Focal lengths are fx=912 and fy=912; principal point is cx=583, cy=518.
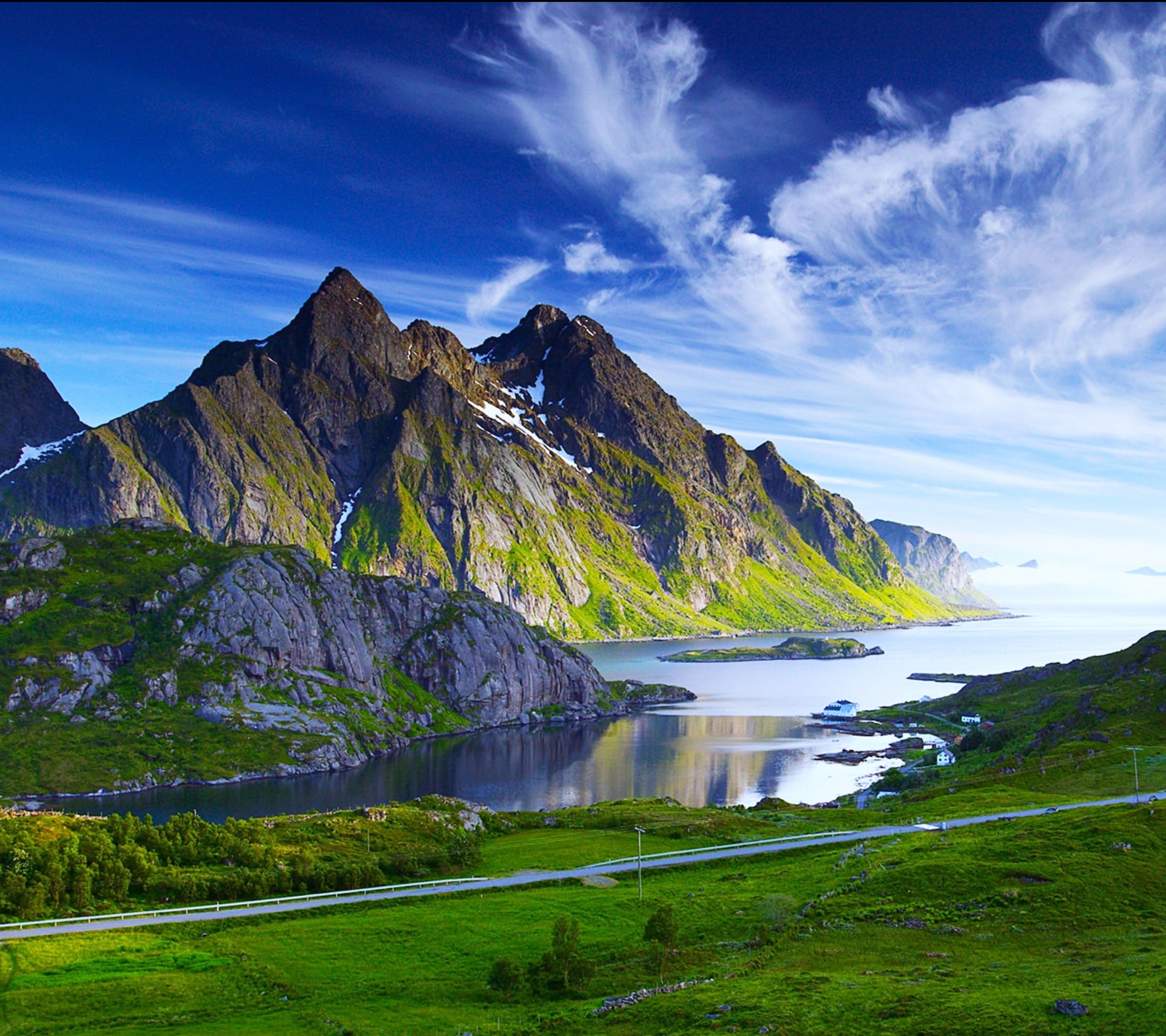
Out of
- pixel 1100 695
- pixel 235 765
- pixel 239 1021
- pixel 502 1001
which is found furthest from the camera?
pixel 235 765

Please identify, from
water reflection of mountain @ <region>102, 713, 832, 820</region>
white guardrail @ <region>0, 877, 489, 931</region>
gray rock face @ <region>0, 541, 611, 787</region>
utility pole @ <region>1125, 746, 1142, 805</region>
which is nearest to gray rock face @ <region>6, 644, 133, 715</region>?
gray rock face @ <region>0, 541, 611, 787</region>

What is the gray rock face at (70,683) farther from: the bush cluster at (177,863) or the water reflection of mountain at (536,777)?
the bush cluster at (177,863)

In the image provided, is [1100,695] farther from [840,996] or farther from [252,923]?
[252,923]

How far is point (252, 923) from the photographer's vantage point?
2454 inches

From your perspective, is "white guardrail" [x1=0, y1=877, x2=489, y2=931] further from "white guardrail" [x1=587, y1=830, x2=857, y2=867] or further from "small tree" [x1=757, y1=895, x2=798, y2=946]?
"small tree" [x1=757, y1=895, x2=798, y2=946]

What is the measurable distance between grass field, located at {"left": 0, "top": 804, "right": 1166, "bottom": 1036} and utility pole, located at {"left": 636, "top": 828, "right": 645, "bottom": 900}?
3.02 feet

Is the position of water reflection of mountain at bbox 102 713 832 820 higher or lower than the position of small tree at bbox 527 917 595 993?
lower

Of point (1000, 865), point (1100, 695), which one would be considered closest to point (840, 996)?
point (1000, 865)

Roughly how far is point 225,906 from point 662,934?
33.5m

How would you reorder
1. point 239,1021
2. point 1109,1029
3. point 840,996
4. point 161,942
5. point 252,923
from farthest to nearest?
1. point 252,923
2. point 161,942
3. point 239,1021
4. point 840,996
5. point 1109,1029

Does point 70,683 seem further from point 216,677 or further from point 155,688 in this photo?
point 216,677

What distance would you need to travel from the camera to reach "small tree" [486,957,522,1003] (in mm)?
48344

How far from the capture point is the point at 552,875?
7469 cm

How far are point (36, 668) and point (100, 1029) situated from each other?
142086 millimetres
